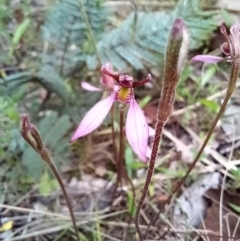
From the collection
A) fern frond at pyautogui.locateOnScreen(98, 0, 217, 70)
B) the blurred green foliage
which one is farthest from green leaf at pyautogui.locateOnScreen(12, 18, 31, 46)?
fern frond at pyautogui.locateOnScreen(98, 0, 217, 70)

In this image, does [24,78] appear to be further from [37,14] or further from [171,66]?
[171,66]

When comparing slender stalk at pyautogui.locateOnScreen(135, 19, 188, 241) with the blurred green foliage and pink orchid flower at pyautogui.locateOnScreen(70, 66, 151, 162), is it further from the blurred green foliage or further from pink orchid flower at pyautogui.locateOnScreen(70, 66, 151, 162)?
the blurred green foliage

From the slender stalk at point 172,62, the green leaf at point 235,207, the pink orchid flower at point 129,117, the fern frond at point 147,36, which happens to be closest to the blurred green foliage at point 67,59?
the fern frond at point 147,36

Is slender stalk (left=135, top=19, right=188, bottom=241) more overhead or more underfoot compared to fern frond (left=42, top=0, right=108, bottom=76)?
more overhead

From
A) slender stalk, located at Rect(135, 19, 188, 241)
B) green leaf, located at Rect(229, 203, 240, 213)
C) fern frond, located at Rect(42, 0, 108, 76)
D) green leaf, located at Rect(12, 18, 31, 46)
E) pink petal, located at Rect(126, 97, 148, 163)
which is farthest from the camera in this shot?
green leaf, located at Rect(12, 18, 31, 46)

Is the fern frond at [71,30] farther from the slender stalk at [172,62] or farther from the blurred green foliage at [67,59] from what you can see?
the slender stalk at [172,62]

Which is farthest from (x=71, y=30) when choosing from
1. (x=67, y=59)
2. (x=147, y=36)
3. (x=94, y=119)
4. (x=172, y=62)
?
(x=172, y=62)

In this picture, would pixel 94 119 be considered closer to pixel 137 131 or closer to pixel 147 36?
pixel 137 131

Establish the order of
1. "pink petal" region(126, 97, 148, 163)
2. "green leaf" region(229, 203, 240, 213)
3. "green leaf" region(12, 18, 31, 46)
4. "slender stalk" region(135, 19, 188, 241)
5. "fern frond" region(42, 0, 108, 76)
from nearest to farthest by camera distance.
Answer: "slender stalk" region(135, 19, 188, 241) < "pink petal" region(126, 97, 148, 163) < "green leaf" region(229, 203, 240, 213) < "fern frond" region(42, 0, 108, 76) < "green leaf" region(12, 18, 31, 46)
